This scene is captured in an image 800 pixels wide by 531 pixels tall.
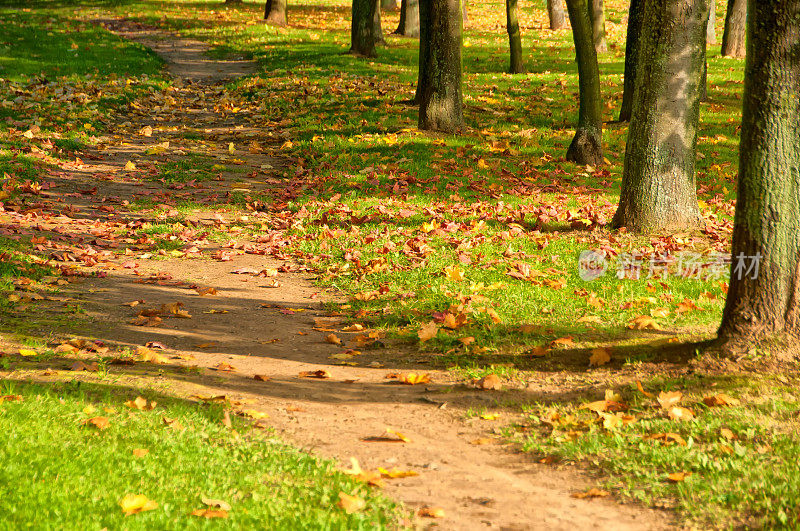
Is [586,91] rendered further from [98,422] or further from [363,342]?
[98,422]

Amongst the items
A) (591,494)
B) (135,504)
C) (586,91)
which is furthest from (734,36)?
(135,504)

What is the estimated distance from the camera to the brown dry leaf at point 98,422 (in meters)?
4.20

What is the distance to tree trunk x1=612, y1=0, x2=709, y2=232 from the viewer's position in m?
7.85

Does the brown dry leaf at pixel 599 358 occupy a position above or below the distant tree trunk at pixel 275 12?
below

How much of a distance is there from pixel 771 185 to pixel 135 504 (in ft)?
13.5

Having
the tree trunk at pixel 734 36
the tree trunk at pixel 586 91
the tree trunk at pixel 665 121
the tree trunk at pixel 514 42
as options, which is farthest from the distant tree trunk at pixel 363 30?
the tree trunk at pixel 665 121

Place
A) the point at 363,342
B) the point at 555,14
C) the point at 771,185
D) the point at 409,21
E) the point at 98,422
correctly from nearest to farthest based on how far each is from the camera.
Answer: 1. the point at 98,422
2. the point at 771,185
3. the point at 363,342
4. the point at 409,21
5. the point at 555,14

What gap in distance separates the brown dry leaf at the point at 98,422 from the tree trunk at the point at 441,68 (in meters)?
10.4

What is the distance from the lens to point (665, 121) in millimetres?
8008

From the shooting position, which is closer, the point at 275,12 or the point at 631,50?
the point at 631,50

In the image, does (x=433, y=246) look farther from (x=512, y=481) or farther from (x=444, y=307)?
(x=512, y=481)

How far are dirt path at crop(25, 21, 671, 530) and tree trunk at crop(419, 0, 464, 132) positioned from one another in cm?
472

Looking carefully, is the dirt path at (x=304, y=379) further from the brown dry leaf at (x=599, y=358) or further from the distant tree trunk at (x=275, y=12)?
the distant tree trunk at (x=275, y=12)

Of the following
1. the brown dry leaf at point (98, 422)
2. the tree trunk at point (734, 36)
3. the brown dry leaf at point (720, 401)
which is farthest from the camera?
the tree trunk at point (734, 36)
